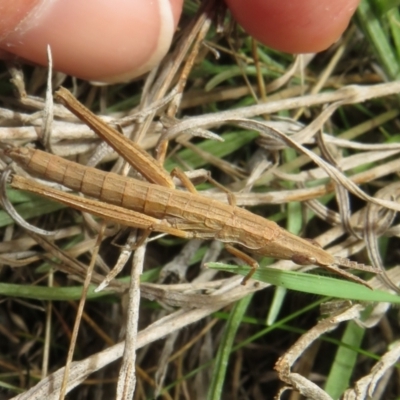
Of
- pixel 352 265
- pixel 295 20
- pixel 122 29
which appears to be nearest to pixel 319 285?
pixel 352 265

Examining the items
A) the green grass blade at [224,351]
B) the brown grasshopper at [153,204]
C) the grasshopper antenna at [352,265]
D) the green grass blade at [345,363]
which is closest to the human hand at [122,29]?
the brown grasshopper at [153,204]

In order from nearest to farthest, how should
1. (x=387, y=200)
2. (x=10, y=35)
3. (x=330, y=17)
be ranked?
(x=10, y=35)
(x=330, y=17)
(x=387, y=200)

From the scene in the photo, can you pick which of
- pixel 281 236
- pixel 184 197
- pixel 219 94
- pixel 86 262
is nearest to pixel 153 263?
pixel 86 262

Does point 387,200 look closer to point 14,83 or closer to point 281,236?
point 281,236

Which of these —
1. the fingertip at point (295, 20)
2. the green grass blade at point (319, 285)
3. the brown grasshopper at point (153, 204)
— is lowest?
the green grass blade at point (319, 285)

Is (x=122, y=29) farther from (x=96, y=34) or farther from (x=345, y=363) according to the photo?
(x=345, y=363)

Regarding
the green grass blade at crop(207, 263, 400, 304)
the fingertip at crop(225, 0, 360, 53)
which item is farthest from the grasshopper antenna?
the fingertip at crop(225, 0, 360, 53)

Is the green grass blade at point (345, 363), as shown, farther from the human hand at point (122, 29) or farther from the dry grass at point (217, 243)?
the human hand at point (122, 29)
